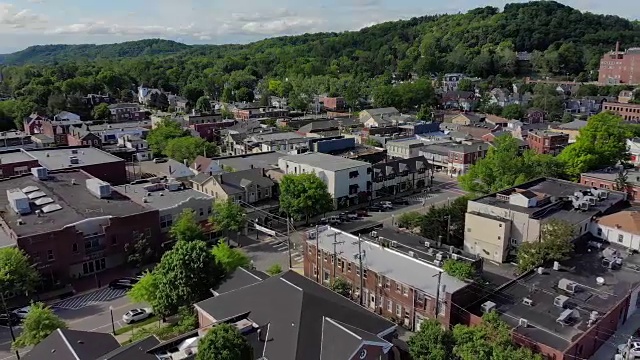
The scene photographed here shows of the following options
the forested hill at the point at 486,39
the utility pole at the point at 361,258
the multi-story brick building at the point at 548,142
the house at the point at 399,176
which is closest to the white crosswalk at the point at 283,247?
the utility pole at the point at 361,258

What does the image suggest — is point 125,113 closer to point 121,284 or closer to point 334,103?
point 334,103

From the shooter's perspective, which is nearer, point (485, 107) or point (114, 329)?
point (114, 329)

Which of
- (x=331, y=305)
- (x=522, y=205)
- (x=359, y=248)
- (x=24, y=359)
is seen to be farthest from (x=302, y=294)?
(x=522, y=205)

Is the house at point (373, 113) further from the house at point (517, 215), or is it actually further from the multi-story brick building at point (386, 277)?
the multi-story brick building at point (386, 277)

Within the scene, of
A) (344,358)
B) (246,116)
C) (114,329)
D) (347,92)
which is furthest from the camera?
(347,92)

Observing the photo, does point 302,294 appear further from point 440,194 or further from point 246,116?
point 246,116

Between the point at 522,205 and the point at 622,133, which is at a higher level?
the point at 622,133
